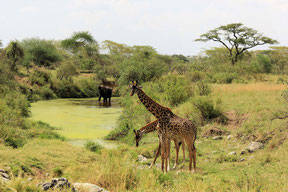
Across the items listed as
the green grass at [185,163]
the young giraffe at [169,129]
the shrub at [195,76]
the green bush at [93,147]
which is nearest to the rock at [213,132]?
the green grass at [185,163]

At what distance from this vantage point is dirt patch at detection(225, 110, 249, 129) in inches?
471

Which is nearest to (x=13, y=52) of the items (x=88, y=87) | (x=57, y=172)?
(x=88, y=87)

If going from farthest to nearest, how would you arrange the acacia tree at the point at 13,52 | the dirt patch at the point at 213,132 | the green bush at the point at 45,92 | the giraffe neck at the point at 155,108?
1. the acacia tree at the point at 13,52
2. the green bush at the point at 45,92
3. the dirt patch at the point at 213,132
4. the giraffe neck at the point at 155,108

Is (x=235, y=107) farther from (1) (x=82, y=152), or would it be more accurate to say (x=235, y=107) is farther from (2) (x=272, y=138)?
(1) (x=82, y=152)

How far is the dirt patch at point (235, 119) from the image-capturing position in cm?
1197

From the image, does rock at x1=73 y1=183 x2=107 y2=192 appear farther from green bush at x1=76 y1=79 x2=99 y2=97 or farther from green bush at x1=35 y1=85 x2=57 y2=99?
green bush at x1=76 y1=79 x2=99 y2=97

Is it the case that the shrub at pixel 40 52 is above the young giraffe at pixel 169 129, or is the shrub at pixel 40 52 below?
above

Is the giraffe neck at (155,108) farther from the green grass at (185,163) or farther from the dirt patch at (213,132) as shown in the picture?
the dirt patch at (213,132)

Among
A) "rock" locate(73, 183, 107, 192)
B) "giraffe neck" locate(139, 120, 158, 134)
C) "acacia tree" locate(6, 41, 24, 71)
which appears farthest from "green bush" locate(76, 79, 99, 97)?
"rock" locate(73, 183, 107, 192)

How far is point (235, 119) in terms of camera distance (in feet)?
40.8

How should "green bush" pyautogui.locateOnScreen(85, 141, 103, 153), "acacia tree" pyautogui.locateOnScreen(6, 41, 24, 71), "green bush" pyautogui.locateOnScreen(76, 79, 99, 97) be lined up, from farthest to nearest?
"green bush" pyautogui.locateOnScreen(76, 79, 99, 97) < "acacia tree" pyautogui.locateOnScreen(6, 41, 24, 71) < "green bush" pyautogui.locateOnScreen(85, 141, 103, 153)

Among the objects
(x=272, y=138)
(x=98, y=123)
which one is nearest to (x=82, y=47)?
(x=98, y=123)

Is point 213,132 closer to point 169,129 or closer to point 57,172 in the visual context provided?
point 169,129

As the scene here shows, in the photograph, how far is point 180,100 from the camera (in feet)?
52.6
